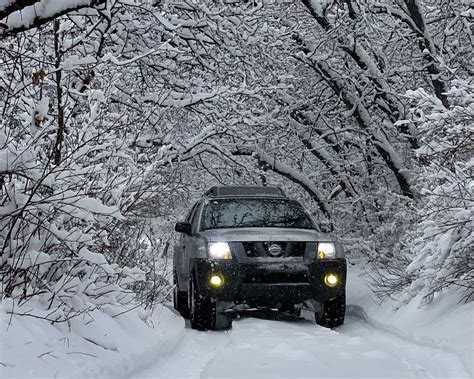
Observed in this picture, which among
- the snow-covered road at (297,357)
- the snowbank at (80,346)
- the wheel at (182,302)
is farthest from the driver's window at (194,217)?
the snowbank at (80,346)

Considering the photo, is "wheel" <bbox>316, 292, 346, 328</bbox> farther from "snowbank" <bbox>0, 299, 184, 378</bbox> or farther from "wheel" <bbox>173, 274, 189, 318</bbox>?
"snowbank" <bbox>0, 299, 184, 378</bbox>

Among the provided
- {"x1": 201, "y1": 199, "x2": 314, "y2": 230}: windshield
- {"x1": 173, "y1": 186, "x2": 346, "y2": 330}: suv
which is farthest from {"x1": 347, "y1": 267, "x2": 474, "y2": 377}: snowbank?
{"x1": 201, "y1": 199, "x2": 314, "y2": 230}: windshield

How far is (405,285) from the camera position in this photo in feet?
32.1

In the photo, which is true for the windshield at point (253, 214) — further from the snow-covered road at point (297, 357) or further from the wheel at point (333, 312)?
the snow-covered road at point (297, 357)

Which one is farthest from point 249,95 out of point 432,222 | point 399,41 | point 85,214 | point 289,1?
point 85,214

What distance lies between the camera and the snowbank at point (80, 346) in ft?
15.4

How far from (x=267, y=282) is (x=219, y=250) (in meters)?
0.70

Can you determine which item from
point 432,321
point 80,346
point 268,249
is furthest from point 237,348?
point 432,321

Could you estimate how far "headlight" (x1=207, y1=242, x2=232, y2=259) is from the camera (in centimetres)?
879

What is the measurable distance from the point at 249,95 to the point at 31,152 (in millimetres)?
7095

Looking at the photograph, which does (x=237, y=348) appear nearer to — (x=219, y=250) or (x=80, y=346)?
(x=80, y=346)

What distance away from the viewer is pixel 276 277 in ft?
28.9

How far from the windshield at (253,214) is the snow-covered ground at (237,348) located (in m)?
1.61

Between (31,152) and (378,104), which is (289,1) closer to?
(378,104)
